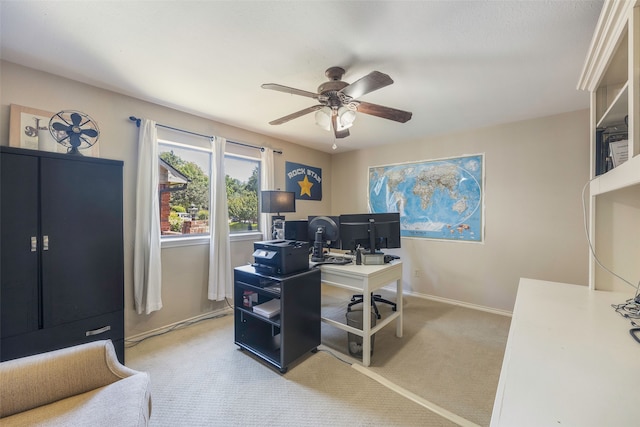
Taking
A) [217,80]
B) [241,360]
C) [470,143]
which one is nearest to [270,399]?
[241,360]

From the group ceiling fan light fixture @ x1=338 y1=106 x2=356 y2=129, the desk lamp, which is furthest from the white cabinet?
the desk lamp

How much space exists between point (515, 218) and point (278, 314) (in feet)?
10.1

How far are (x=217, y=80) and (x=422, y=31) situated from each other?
5.35 ft

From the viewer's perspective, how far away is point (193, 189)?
3080mm

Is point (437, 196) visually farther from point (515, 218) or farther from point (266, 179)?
point (266, 179)

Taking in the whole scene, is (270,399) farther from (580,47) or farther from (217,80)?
(580,47)

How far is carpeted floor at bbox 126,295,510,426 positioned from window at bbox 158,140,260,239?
1219 mm

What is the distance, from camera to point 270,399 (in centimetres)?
176

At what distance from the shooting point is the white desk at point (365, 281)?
2.14 metres

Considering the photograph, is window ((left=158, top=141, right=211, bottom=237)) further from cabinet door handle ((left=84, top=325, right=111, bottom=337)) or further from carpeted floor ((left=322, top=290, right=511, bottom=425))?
carpeted floor ((left=322, top=290, right=511, bottom=425))

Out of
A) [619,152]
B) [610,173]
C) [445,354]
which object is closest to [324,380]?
[445,354]

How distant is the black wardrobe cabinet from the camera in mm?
1602

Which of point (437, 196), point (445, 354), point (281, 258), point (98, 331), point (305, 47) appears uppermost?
point (305, 47)

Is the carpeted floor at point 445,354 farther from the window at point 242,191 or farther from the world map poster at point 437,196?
the window at point 242,191
